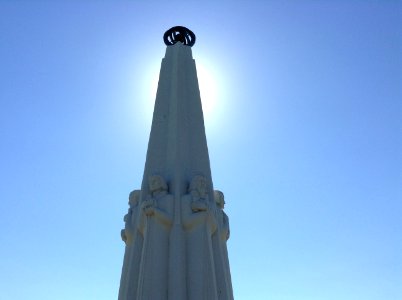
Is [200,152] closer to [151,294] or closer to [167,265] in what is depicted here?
[167,265]

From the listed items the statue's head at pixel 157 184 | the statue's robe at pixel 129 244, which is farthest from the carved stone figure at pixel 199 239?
the statue's robe at pixel 129 244

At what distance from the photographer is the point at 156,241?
1070 centimetres

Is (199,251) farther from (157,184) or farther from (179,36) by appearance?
(179,36)

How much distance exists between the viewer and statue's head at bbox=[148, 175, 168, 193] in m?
11.7

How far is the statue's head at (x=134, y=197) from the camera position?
12289 millimetres

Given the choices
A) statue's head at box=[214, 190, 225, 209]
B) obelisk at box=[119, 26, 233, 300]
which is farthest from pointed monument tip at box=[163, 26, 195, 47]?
statue's head at box=[214, 190, 225, 209]

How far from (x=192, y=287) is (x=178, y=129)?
482cm

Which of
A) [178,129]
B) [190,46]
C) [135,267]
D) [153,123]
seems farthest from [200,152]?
[190,46]

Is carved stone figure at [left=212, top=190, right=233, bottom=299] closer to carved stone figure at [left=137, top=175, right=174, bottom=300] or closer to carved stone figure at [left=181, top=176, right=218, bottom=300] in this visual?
carved stone figure at [left=181, top=176, right=218, bottom=300]

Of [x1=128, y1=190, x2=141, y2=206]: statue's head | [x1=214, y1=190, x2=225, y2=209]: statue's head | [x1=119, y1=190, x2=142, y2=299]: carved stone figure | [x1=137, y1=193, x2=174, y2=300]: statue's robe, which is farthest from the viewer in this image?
[x1=214, y1=190, x2=225, y2=209]: statue's head

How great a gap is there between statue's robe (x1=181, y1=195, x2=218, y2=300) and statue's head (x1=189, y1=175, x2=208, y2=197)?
273 mm

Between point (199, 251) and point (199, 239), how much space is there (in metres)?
0.31

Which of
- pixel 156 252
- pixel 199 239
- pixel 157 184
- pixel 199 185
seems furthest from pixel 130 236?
pixel 199 185

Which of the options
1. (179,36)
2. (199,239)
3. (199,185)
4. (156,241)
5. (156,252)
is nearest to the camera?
(156,252)
